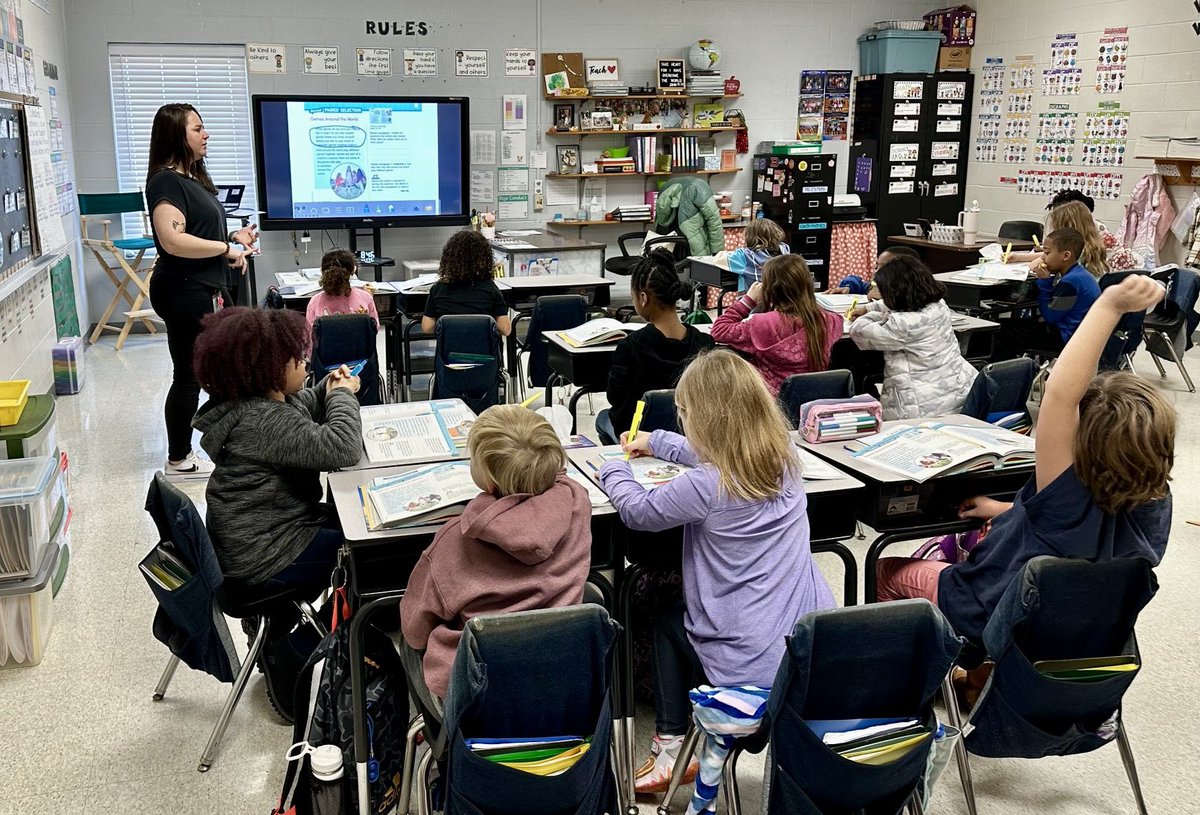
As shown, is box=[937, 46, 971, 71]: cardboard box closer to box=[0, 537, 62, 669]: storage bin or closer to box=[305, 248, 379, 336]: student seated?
box=[305, 248, 379, 336]: student seated

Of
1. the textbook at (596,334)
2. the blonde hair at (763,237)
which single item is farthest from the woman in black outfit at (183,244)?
the blonde hair at (763,237)

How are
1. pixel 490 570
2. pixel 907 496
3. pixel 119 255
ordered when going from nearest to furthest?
pixel 490 570, pixel 907 496, pixel 119 255

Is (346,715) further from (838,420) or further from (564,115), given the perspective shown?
(564,115)

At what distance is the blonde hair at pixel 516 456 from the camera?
2.01m

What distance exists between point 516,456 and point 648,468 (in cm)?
55

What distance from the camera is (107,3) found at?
7.44m

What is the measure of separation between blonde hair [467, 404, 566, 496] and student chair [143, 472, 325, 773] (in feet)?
2.31

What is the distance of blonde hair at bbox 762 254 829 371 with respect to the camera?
3.93 m

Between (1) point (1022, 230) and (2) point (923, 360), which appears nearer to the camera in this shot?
(2) point (923, 360)

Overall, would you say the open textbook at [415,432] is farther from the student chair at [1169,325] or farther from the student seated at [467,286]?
the student chair at [1169,325]

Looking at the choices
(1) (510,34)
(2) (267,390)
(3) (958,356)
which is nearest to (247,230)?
(2) (267,390)

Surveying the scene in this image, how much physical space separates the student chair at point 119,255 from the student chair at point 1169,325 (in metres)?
6.28

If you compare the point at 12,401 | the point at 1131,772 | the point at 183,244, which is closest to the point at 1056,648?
the point at 1131,772

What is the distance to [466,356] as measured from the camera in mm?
4500
